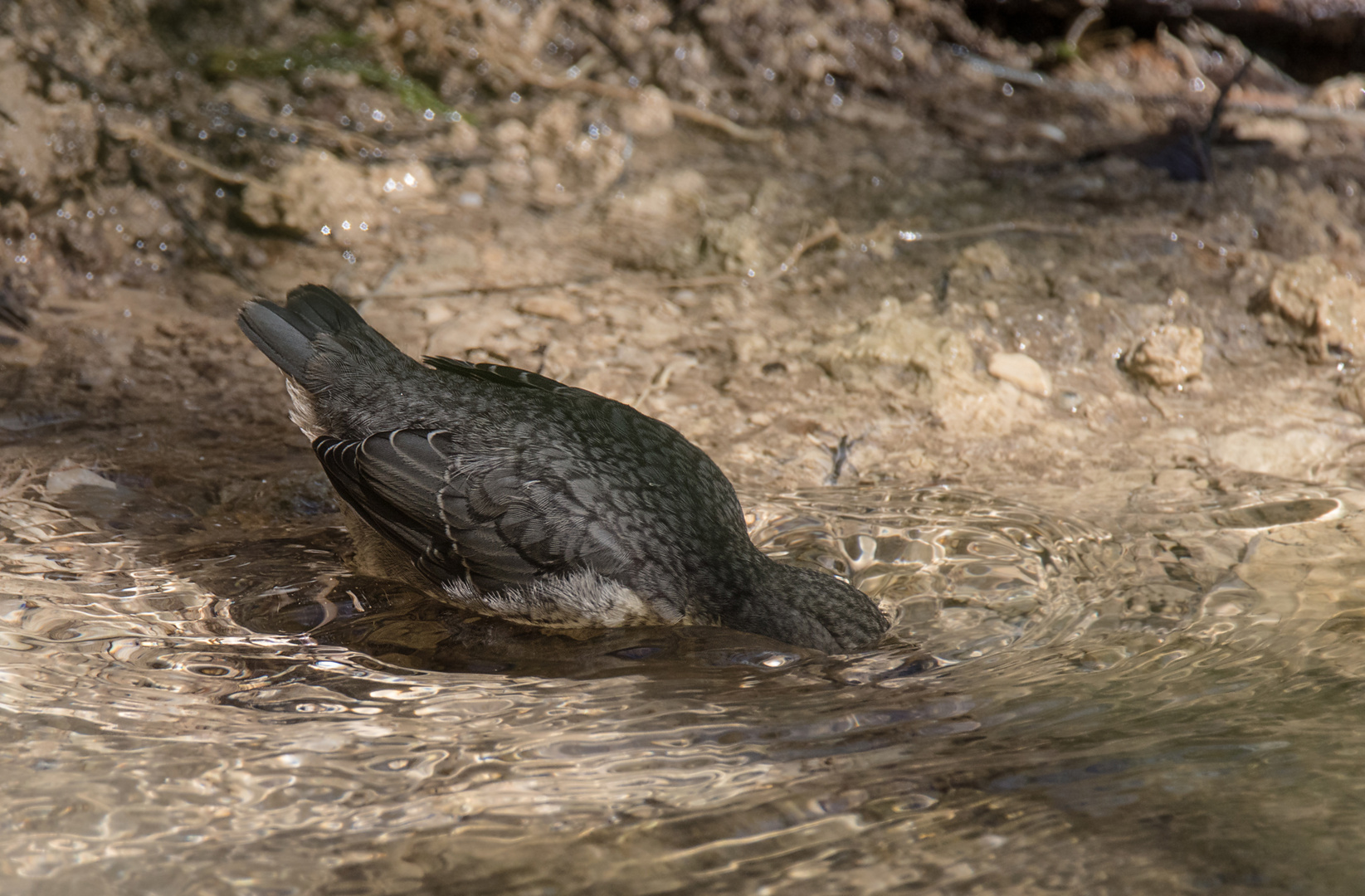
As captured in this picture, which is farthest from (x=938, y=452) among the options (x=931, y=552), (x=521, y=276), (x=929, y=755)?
(x=521, y=276)

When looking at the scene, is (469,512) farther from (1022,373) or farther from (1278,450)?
(1278,450)

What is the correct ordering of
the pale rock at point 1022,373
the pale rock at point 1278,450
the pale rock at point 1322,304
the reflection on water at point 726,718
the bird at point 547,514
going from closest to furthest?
1. the reflection on water at point 726,718
2. the bird at point 547,514
3. the pale rock at point 1278,450
4. the pale rock at point 1022,373
5. the pale rock at point 1322,304

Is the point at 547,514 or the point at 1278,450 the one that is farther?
the point at 1278,450

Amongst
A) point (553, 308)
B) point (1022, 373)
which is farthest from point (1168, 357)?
point (553, 308)

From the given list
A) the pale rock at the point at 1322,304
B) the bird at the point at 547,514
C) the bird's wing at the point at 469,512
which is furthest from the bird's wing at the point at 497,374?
the pale rock at the point at 1322,304

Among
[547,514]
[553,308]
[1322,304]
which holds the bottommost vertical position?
[547,514]

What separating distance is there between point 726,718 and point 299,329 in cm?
189

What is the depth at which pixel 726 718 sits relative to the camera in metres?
2.70

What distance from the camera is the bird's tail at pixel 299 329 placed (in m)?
3.55

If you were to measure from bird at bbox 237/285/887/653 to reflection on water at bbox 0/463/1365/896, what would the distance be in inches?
3.8

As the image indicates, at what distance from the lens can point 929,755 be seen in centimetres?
251

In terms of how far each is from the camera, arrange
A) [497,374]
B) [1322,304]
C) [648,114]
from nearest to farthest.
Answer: [497,374]
[1322,304]
[648,114]

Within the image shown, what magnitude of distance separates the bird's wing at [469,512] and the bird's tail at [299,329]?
14.1 inches

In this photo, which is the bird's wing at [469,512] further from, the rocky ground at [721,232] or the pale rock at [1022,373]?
the pale rock at [1022,373]
